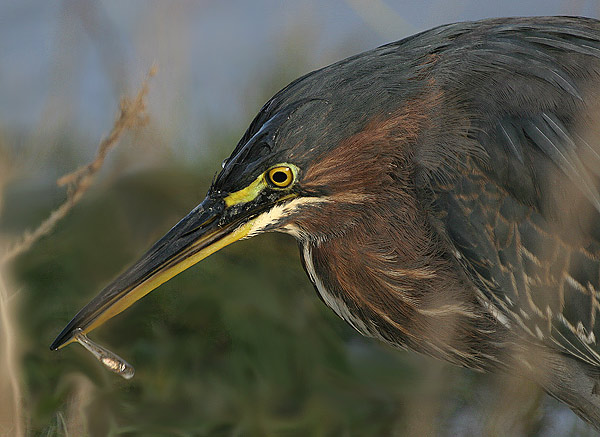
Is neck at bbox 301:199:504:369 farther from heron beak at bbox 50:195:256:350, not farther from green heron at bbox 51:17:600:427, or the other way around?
heron beak at bbox 50:195:256:350

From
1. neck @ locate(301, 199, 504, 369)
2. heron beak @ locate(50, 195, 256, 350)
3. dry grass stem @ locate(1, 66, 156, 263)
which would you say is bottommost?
neck @ locate(301, 199, 504, 369)

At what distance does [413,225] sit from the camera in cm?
341

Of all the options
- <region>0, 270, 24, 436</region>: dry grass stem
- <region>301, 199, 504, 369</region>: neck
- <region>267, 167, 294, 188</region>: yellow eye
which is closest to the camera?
<region>0, 270, 24, 436</region>: dry grass stem

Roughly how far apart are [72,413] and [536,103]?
6.71 ft

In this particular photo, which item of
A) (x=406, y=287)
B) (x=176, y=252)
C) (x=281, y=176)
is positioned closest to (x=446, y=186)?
(x=406, y=287)

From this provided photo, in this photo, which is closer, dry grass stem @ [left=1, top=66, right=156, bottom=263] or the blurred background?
dry grass stem @ [left=1, top=66, right=156, bottom=263]

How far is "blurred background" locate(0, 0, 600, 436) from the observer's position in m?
4.20

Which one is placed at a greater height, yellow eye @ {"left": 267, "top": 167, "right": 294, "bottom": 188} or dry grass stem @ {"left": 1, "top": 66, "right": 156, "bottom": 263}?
dry grass stem @ {"left": 1, "top": 66, "right": 156, "bottom": 263}

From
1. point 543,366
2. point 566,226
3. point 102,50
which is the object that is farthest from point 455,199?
point 102,50

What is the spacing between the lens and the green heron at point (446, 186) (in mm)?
3281

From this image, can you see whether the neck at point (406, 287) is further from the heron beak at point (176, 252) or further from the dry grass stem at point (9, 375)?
the dry grass stem at point (9, 375)

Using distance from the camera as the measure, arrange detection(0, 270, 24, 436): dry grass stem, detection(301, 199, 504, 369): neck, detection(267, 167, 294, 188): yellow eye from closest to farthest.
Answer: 1. detection(0, 270, 24, 436): dry grass stem
2. detection(267, 167, 294, 188): yellow eye
3. detection(301, 199, 504, 369): neck

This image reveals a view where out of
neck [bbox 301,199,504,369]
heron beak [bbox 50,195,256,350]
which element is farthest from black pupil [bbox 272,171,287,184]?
neck [bbox 301,199,504,369]

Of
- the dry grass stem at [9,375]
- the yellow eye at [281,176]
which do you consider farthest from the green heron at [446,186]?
the dry grass stem at [9,375]
